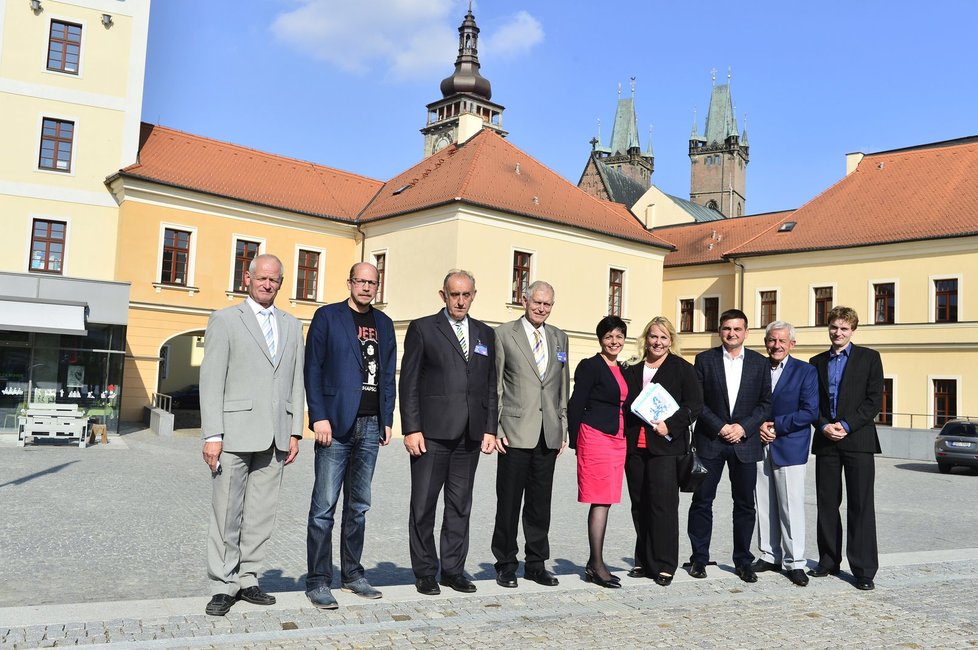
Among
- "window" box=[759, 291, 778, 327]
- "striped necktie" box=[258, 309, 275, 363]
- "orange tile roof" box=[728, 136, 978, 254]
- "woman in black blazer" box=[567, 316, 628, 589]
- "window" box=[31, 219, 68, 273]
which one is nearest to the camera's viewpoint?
"striped necktie" box=[258, 309, 275, 363]

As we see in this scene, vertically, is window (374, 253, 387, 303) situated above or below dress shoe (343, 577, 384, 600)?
above

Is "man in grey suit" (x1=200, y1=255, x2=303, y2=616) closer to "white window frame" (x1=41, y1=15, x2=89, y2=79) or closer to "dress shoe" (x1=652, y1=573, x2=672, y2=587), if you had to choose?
"dress shoe" (x1=652, y1=573, x2=672, y2=587)

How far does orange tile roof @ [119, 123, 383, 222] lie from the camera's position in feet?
100

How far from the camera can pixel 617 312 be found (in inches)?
1351

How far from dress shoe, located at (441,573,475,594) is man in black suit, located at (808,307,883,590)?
294cm

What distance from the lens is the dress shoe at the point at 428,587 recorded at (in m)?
5.74

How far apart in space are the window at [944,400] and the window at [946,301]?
2.30 m

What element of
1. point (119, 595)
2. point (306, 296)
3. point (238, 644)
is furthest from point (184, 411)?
point (238, 644)

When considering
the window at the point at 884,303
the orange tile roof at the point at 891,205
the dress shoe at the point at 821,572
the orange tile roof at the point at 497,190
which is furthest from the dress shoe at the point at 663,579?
the window at the point at 884,303

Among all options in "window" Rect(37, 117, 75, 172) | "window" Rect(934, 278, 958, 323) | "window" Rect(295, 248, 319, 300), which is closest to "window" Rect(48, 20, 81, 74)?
"window" Rect(37, 117, 75, 172)

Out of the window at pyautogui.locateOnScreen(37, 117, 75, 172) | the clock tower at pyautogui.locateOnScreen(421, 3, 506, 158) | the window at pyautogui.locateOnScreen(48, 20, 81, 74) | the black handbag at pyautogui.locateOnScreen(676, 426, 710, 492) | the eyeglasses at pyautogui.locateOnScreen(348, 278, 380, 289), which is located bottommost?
the black handbag at pyautogui.locateOnScreen(676, 426, 710, 492)

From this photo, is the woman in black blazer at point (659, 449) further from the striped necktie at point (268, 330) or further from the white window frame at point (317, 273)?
the white window frame at point (317, 273)

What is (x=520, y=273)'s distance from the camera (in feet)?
103

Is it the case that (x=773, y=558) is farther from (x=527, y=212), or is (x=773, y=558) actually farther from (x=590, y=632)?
(x=527, y=212)
